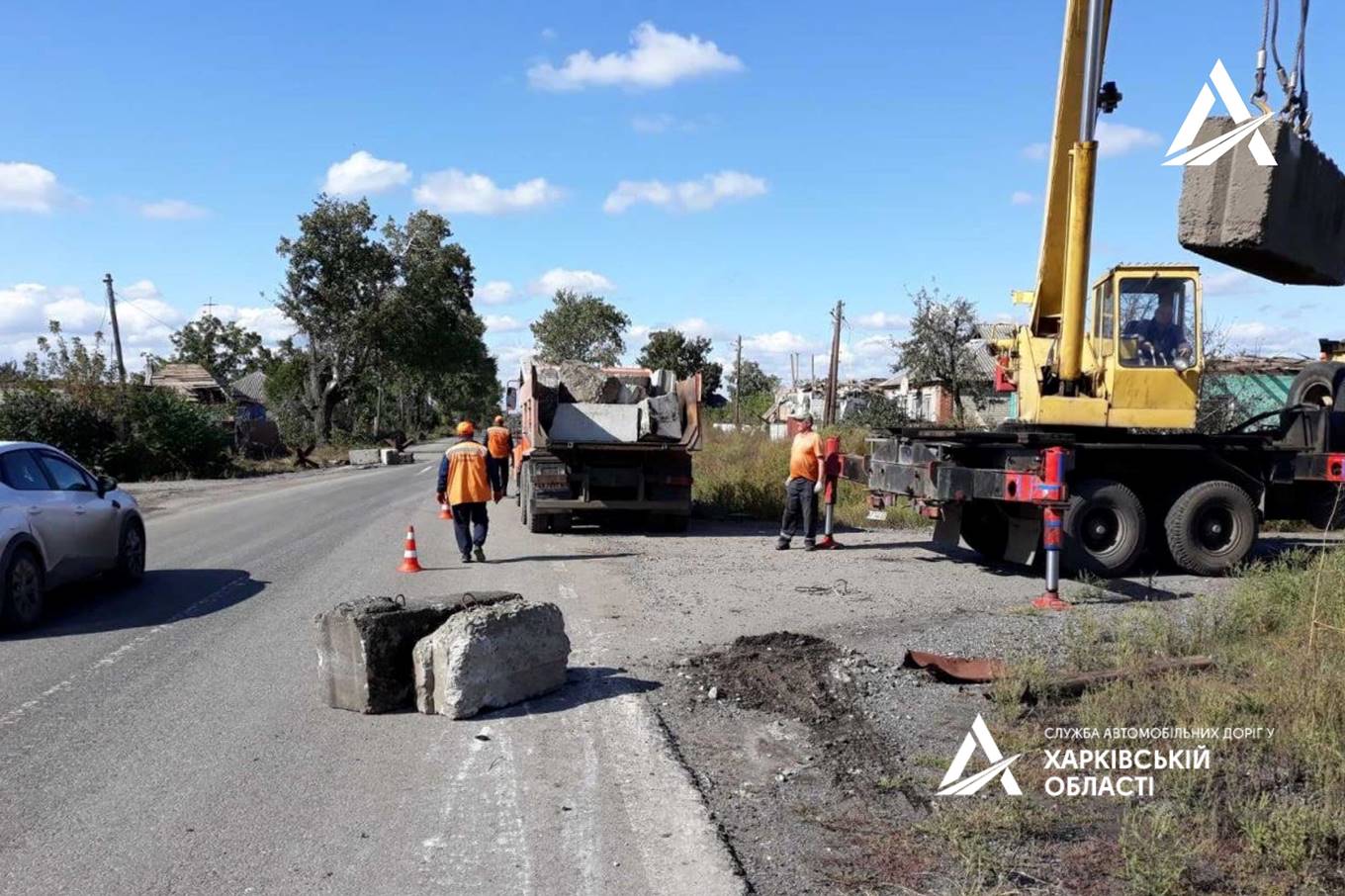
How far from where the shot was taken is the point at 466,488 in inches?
473

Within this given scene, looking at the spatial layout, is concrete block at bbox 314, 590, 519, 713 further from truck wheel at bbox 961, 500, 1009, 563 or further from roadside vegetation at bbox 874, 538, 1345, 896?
truck wheel at bbox 961, 500, 1009, 563

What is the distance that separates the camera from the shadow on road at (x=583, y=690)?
6258 mm

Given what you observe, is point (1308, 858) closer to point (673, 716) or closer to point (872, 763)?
point (872, 763)

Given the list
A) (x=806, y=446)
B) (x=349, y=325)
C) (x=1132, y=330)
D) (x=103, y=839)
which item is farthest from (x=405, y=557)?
(x=349, y=325)

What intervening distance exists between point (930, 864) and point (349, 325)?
49099mm

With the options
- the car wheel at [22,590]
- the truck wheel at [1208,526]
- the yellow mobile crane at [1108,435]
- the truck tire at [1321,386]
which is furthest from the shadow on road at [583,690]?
the truck tire at [1321,386]

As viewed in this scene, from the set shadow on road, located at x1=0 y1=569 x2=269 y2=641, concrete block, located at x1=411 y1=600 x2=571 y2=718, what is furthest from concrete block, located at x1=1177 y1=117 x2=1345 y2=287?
shadow on road, located at x1=0 y1=569 x2=269 y2=641

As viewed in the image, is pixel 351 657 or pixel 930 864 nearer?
pixel 930 864

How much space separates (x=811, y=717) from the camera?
238 inches

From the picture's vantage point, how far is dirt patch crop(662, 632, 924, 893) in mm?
4223

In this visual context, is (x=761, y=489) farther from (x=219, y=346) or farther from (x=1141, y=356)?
(x=219, y=346)

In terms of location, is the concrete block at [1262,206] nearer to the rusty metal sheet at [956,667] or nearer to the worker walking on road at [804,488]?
the rusty metal sheet at [956,667]

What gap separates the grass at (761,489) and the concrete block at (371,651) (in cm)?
1052

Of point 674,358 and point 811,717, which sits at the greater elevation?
point 674,358
